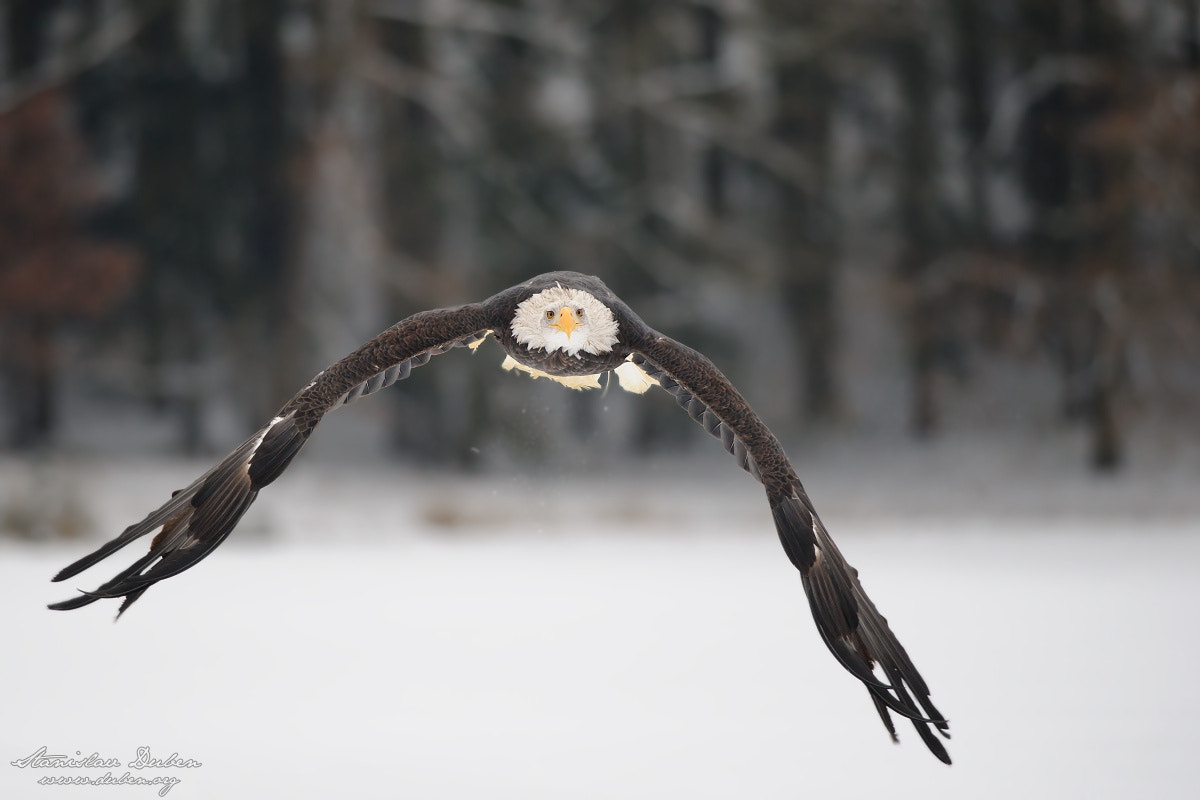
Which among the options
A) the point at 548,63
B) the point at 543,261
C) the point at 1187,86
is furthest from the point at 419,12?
the point at 1187,86

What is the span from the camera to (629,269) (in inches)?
651

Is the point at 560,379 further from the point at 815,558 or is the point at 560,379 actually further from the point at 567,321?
the point at 815,558

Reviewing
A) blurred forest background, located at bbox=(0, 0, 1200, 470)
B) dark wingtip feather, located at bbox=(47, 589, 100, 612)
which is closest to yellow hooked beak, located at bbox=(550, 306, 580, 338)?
dark wingtip feather, located at bbox=(47, 589, 100, 612)

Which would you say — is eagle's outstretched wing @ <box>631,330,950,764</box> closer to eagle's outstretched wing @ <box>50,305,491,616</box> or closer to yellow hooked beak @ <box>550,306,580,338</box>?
yellow hooked beak @ <box>550,306,580,338</box>

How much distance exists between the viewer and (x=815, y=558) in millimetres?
5777

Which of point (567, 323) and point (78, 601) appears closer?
point (78, 601)

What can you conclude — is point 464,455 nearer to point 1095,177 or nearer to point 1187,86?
point 1095,177

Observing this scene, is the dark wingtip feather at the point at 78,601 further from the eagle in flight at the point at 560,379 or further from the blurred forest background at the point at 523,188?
the blurred forest background at the point at 523,188

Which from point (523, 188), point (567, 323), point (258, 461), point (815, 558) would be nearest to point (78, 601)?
point (258, 461)

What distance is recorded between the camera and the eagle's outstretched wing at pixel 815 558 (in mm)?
5457

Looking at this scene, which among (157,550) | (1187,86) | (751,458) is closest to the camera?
(157,550)

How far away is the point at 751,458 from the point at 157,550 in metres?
2.85

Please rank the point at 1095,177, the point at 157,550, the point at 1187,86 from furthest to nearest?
1. the point at 1095,177
2. the point at 1187,86
3. the point at 157,550

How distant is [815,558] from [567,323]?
1.62 m
